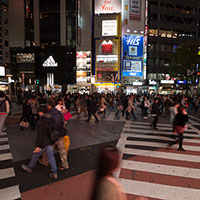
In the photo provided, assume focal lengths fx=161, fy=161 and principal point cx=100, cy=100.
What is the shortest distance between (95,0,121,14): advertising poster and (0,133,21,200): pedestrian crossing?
4668cm

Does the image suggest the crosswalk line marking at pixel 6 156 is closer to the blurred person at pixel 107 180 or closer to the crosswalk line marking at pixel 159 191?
the crosswalk line marking at pixel 159 191

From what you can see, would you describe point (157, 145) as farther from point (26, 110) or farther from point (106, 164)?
point (26, 110)

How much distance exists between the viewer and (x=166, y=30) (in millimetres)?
49062

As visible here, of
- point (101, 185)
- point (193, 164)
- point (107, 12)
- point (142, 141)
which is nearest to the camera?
point (101, 185)

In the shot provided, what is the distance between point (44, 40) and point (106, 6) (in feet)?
63.9

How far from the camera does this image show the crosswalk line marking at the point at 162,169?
4445 mm

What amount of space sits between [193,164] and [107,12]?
4720 centimetres

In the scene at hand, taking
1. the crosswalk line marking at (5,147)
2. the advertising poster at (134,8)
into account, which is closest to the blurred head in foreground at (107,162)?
the crosswalk line marking at (5,147)

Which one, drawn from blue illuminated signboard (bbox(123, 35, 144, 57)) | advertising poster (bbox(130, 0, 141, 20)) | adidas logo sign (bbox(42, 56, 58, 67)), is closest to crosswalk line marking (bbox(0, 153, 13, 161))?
adidas logo sign (bbox(42, 56, 58, 67))

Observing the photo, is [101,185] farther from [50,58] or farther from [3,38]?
[3,38]

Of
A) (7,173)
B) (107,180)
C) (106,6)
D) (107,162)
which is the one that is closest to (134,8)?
(106,6)

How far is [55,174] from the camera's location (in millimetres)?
4059

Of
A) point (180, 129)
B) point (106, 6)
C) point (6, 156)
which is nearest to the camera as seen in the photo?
point (6, 156)

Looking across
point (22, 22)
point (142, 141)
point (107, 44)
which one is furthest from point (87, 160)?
point (22, 22)
